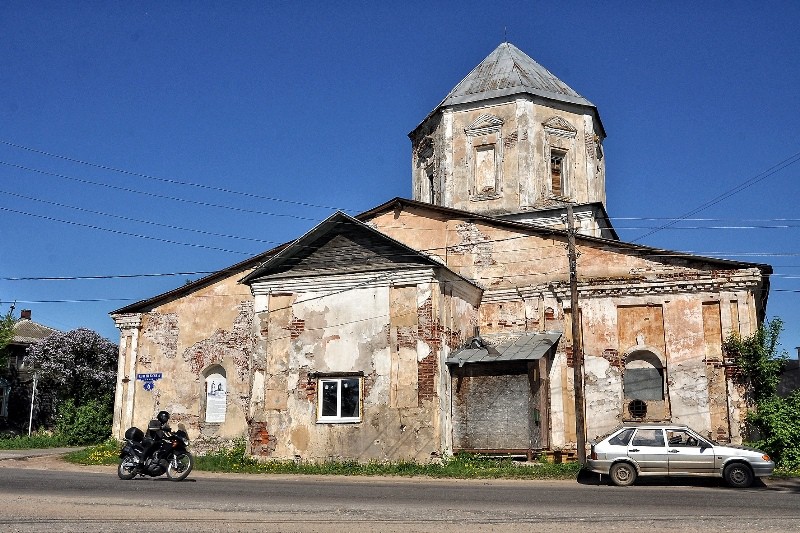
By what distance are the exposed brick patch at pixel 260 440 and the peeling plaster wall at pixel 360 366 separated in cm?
3

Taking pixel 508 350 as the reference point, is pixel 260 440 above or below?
below

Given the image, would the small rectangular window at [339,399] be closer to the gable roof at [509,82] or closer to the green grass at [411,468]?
the green grass at [411,468]

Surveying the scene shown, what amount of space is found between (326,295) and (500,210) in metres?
8.15

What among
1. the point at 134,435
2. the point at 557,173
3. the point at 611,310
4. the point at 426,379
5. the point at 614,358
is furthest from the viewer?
the point at 557,173

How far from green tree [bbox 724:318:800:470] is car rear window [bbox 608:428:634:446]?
497 cm

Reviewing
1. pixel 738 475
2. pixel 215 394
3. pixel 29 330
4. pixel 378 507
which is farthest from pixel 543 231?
pixel 29 330

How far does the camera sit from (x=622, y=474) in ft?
53.8

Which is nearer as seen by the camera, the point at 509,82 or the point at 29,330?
the point at 509,82

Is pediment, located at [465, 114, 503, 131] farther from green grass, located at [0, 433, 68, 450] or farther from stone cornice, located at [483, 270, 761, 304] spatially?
green grass, located at [0, 433, 68, 450]

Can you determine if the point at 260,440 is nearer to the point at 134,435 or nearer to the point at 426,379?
the point at 134,435

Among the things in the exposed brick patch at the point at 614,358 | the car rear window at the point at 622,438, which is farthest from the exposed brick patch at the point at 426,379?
the exposed brick patch at the point at 614,358

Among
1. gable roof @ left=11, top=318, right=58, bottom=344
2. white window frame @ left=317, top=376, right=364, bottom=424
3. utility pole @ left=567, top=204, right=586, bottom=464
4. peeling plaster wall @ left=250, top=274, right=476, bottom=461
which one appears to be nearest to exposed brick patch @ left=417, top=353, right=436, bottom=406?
peeling plaster wall @ left=250, top=274, right=476, bottom=461

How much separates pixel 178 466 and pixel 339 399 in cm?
541

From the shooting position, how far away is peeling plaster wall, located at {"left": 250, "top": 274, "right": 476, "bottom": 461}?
1967 centimetres
